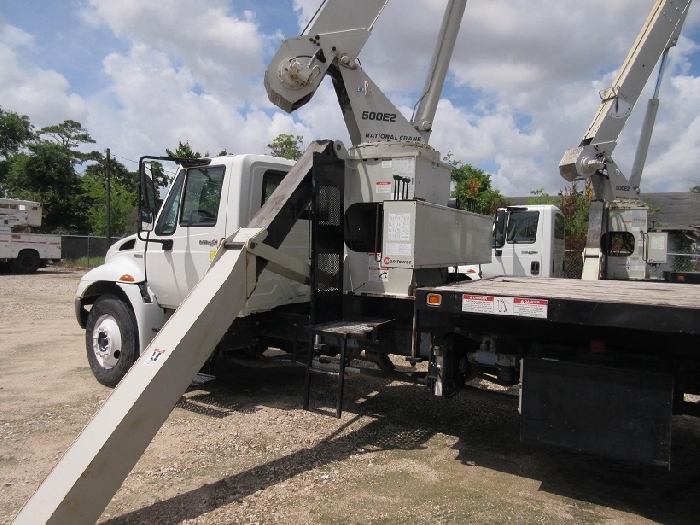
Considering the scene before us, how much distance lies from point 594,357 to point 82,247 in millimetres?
29223

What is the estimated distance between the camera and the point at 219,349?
5566mm

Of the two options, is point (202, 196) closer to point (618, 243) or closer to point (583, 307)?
point (583, 307)

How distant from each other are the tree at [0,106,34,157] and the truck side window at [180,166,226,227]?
47081mm

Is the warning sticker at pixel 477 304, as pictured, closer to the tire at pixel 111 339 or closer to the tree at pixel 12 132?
the tire at pixel 111 339

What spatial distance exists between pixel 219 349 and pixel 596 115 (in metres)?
9.19

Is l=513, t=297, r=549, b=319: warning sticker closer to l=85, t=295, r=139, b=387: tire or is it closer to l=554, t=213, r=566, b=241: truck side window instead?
l=85, t=295, r=139, b=387: tire

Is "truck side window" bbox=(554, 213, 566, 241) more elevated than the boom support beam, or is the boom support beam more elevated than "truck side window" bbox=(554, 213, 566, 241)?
"truck side window" bbox=(554, 213, 566, 241)

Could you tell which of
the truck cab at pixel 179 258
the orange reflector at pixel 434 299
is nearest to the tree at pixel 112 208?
the truck cab at pixel 179 258

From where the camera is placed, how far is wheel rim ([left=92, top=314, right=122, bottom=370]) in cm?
617

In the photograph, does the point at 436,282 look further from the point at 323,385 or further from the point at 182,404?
the point at 182,404

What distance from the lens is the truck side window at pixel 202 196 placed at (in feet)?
18.1

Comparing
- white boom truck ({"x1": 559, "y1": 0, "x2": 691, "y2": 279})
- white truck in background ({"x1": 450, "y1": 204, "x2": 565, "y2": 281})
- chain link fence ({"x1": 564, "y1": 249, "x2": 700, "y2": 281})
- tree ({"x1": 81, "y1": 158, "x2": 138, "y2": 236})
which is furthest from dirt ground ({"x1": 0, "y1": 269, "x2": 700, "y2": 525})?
tree ({"x1": 81, "y1": 158, "x2": 138, "y2": 236})

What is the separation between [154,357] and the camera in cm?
362

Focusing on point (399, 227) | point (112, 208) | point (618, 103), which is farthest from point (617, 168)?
point (112, 208)
